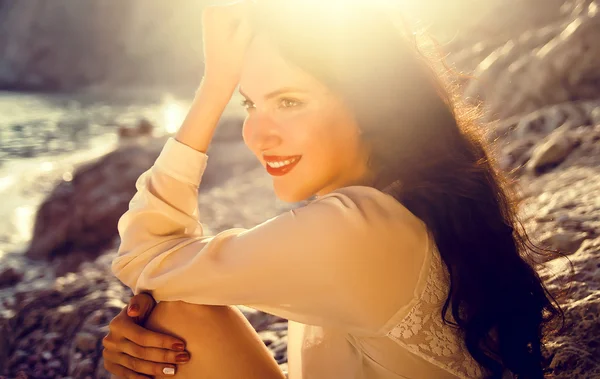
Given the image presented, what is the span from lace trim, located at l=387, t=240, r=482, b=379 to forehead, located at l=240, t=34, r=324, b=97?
560 mm

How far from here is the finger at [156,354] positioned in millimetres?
1609

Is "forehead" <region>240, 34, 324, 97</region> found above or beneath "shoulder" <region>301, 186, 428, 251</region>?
above

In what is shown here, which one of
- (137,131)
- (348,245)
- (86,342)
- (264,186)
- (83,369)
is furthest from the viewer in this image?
(137,131)

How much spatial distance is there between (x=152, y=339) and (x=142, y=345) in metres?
0.04

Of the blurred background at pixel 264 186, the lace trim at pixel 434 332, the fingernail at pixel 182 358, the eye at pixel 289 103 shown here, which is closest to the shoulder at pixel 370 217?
the lace trim at pixel 434 332

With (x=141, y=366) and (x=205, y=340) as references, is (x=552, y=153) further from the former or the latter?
(x=141, y=366)

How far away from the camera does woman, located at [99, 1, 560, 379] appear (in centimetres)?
137

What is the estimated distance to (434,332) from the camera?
4.87ft

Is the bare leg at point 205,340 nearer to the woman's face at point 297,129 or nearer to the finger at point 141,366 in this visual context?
the finger at point 141,366

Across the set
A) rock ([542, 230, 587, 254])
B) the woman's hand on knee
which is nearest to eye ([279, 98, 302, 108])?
the woman's hand on knee

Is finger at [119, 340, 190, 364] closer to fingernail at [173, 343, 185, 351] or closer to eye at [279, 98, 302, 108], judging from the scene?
fingernail at [173, 343, 185, 351]

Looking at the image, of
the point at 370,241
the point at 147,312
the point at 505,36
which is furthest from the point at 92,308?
the point at 505,36

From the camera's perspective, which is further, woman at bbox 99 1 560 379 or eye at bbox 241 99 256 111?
eye at bbox 241 99 256 111

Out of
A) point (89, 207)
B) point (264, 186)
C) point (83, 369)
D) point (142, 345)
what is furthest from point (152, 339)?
point (264, 186)
